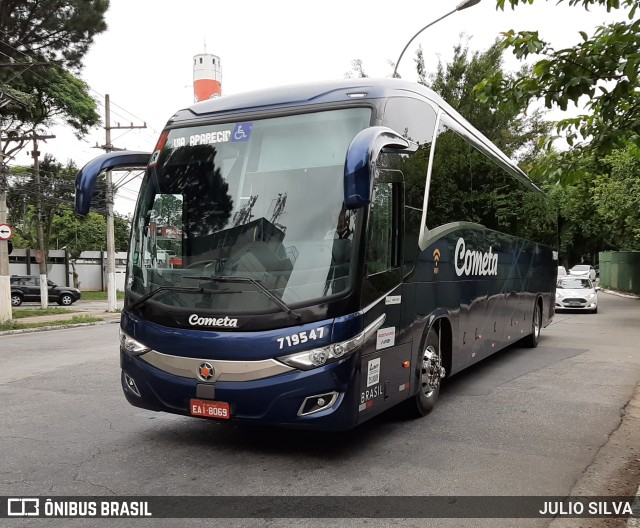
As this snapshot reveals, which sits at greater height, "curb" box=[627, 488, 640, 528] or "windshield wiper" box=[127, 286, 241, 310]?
"windshield wiper" box=[127, 286, 241, 310]

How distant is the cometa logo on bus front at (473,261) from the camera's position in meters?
7.22

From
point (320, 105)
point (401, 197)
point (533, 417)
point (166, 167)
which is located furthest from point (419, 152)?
point (533, 417)

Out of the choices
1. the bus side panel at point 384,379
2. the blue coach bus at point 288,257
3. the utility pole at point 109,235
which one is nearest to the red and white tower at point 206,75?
the utility pole at point 109,235

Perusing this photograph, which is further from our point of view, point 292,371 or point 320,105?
point 320,105

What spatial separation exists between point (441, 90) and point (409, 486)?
23.4 metres

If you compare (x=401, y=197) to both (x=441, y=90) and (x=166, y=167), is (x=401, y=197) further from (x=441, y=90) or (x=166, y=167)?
(x=441, y=90)

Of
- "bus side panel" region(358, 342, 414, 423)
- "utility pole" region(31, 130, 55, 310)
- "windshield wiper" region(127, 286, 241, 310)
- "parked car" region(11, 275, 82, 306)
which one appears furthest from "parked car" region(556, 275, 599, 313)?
"parked car" region(11, 275, 82, 306)

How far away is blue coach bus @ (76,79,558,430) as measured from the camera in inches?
181

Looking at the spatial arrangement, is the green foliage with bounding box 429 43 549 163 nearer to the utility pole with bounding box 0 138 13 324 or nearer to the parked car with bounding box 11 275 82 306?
the utility pole with bounding box 0 138 13 324

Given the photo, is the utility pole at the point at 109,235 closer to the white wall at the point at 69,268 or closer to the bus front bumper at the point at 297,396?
the white wall at the point at 69,268

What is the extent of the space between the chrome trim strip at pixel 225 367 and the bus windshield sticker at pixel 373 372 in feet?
2.46

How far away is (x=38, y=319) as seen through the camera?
2150cm

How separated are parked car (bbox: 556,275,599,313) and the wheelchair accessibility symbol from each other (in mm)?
20565

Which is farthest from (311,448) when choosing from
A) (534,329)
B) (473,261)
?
(534,329)
